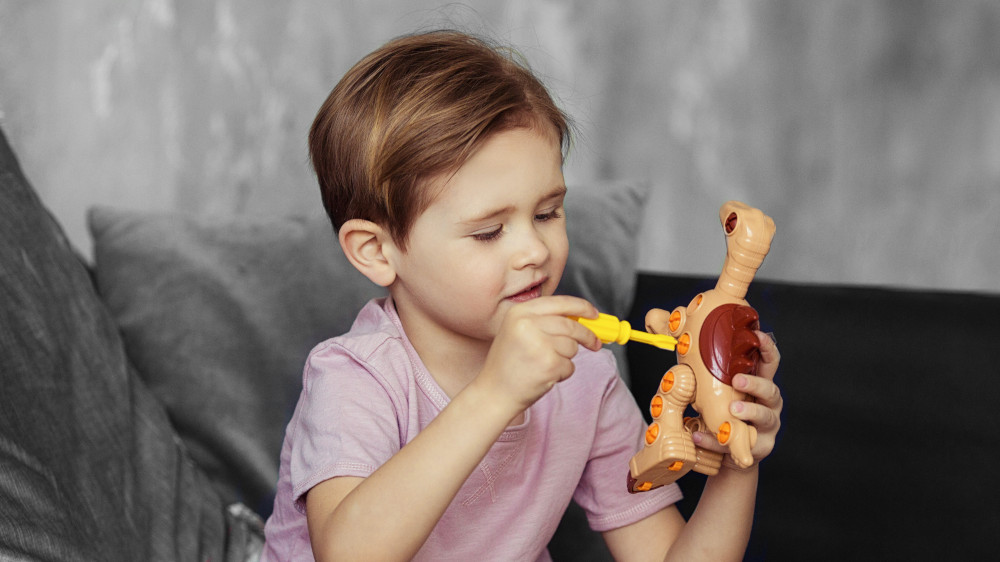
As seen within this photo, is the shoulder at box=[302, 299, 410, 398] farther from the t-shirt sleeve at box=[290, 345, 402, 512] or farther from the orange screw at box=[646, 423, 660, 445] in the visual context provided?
the orange screw at box=[646, 423, 660, 445]

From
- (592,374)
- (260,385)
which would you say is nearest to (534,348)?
(592,374)

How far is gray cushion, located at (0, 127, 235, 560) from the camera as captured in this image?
0.82 metres

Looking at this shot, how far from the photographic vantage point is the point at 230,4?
1.71 m

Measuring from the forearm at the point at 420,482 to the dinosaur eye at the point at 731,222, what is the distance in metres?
0.25

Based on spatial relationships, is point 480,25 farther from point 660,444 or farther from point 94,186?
point 660,444

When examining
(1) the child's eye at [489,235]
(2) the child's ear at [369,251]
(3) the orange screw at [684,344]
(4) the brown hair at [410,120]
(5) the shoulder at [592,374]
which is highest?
(4) the brown hair at [410,120]

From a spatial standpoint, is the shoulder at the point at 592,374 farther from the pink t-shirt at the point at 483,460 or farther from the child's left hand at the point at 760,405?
the child's left hand at the point at 760,405

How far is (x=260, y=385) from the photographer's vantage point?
126cm

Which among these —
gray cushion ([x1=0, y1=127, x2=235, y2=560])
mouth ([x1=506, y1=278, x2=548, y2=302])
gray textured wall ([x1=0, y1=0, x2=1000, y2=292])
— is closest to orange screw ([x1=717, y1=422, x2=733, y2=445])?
mouth ([x1=506, y1=278, x2=548, y2=302])

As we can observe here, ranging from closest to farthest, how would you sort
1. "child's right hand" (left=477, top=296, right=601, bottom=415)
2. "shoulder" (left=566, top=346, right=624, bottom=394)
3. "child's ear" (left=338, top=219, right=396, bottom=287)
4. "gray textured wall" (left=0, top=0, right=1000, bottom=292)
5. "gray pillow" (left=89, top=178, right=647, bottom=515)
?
"child's right hand" (left=477, top=296, right=601, bottom=415) < "child's ear" (left=338, top=219, right=396, bottom=287) < "shoulder" (left=566, top=346, right=624, bottom=394) < "gray pillow" (left=89, top=178, right=647, bottom=515) < "gray textured wall" (left=0, top=0, right=1000, bottom=292)

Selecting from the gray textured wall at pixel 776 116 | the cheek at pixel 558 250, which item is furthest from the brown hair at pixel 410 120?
the gray textured wall at pixel 776 116

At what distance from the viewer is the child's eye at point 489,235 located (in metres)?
0.86

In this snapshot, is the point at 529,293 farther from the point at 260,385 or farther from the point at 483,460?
the point at 260,385

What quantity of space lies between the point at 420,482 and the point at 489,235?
0.25 metres
